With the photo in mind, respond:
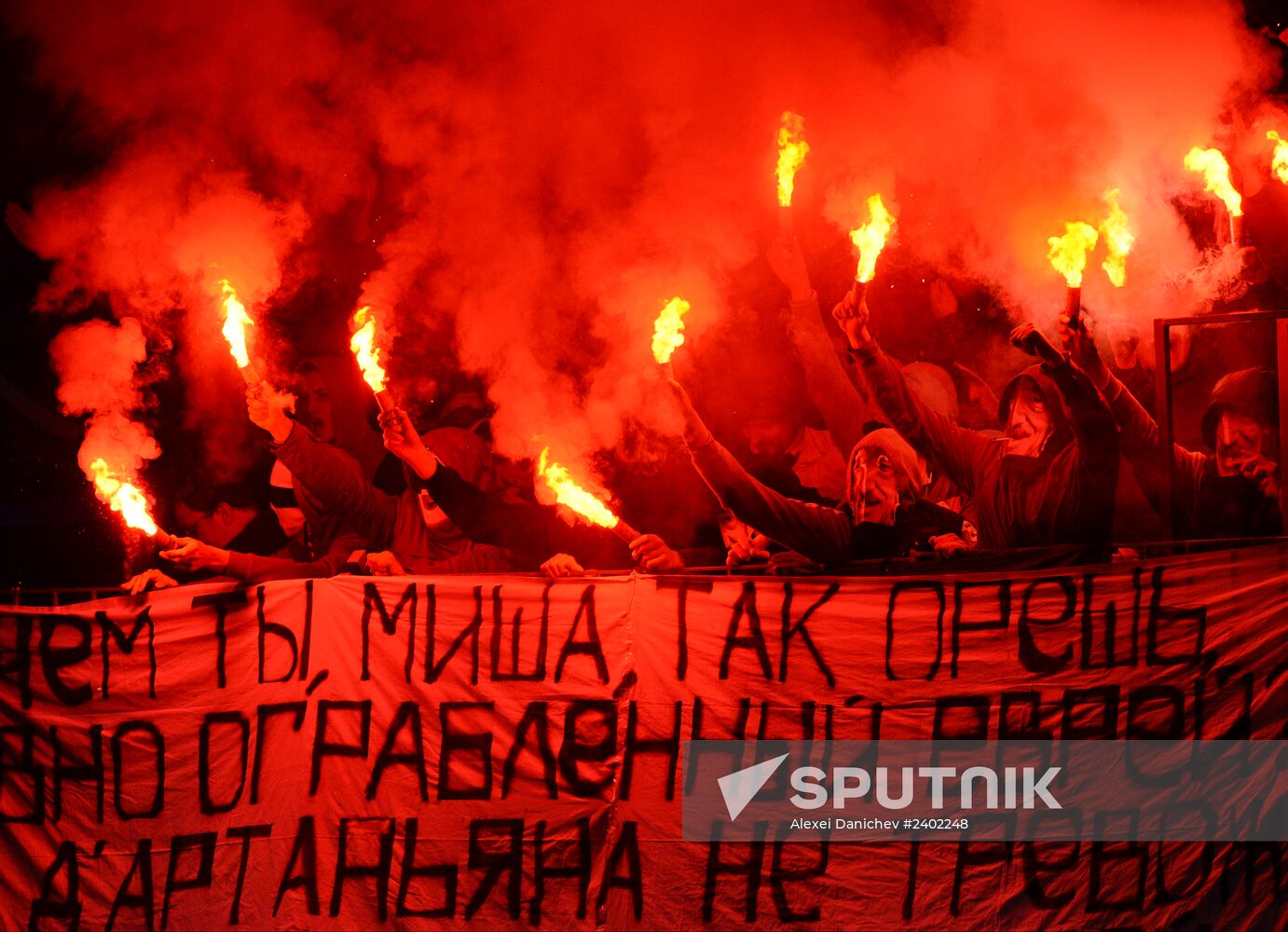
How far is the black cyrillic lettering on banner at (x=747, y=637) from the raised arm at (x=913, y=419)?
1.59 m

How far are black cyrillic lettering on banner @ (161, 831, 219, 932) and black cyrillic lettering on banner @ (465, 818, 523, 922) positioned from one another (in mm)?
1175

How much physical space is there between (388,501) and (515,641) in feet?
6.52

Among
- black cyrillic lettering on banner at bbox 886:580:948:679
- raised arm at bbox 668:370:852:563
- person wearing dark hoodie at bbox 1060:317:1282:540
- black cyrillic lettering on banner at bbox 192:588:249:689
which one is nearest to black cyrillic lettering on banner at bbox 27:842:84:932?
black cyrillic lettering on banner at bbox 192:588:249:689

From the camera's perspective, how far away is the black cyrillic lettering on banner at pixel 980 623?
219 inches

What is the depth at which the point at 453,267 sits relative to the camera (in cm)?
750

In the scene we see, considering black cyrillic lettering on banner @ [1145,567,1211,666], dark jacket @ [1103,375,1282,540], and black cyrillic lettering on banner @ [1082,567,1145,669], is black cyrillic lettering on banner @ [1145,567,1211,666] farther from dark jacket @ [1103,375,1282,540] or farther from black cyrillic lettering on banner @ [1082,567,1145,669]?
dark jacket @ [1103,375,1282,540]

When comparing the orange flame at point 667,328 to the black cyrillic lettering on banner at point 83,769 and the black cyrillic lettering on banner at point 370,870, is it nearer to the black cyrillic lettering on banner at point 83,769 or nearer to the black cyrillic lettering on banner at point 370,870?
the black cyrillic lettering on banner at point 370,870

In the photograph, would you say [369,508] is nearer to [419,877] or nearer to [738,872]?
[419,877]

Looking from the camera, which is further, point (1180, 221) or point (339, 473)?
point (339, 473)

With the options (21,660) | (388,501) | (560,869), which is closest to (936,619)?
(560,869)

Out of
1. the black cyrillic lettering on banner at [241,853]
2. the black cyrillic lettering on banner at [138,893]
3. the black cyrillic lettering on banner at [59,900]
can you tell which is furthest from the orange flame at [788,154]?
the black cyrillic lettering on banner at [59,900]

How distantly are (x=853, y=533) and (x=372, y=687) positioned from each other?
266 centimetres

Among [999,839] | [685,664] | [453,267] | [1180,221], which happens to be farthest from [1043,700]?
[453,267]

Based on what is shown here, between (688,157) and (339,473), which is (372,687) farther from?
(688,157)
